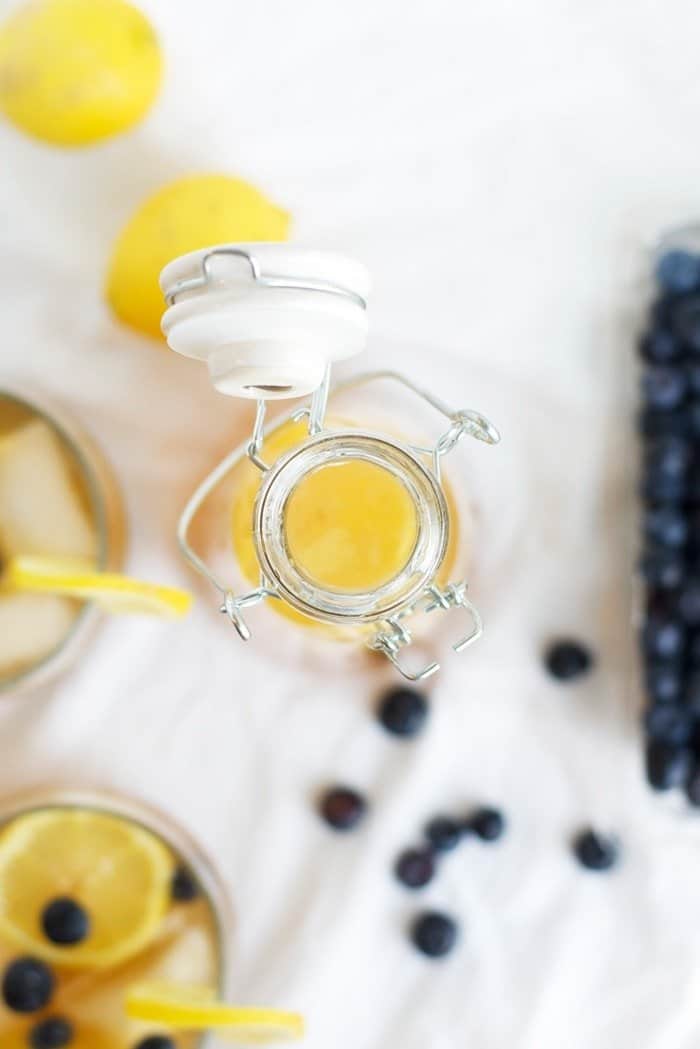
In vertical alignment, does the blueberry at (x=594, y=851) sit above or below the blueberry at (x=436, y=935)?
above

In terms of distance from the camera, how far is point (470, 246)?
653 mm

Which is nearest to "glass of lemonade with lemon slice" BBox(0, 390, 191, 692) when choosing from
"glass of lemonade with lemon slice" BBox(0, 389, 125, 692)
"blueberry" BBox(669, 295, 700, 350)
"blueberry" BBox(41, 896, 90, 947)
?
"glass of lemonade with lemon slice" BBox(0, 389, 125, 692)

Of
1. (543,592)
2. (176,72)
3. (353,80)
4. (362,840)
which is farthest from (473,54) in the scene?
(362,840)

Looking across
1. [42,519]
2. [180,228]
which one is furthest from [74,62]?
[42,519]

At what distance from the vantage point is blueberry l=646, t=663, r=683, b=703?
635 millimetres

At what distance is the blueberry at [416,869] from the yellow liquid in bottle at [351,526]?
11.8 inches

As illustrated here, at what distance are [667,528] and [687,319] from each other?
126 mm

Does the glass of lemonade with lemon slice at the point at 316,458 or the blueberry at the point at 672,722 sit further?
the blueberry at the point at 672,722

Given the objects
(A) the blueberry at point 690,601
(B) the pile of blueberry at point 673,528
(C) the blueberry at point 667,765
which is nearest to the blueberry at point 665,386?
(B) the pile of blueberry at point 673,528

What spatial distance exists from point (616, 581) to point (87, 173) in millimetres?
426

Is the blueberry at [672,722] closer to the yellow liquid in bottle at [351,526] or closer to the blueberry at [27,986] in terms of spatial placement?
the yellow liquid in bottle at [351,526]

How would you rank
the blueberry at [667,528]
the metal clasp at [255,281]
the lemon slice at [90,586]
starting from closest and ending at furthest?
the metal clasp at [255,281]
the lemon slice at [90,586]
the blueberry at [667,528]

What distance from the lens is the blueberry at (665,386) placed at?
2.06ft

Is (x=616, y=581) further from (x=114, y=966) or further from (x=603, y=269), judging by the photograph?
(x=114, y=966)
